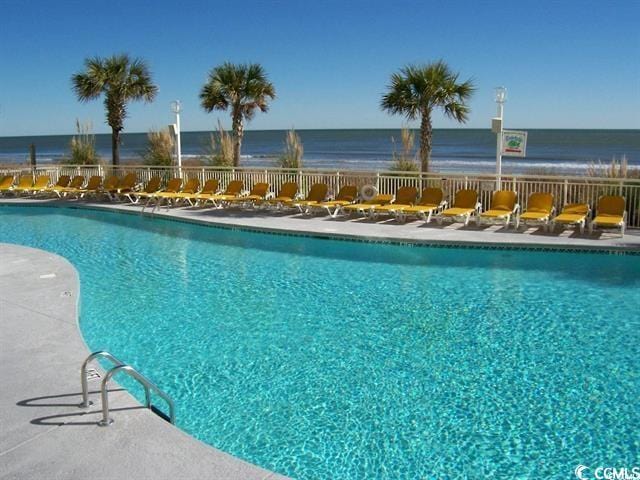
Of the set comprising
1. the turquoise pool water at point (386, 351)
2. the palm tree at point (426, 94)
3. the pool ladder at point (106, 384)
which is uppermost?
the palm tree at point (426, 94)

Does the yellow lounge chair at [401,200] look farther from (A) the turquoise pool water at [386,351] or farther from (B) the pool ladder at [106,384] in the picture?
(B) the pool ladder at [106,384]

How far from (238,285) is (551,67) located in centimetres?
3785

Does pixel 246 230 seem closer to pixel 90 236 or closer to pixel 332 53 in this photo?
pixel 90 236

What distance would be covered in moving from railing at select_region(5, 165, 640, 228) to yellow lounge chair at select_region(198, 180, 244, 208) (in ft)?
1.69

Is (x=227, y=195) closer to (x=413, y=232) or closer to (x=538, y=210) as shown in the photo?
(x=413, y=232)

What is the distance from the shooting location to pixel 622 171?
11.2m

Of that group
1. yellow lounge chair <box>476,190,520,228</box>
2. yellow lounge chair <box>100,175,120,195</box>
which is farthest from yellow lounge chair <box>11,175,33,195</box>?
yellow lounge chair <box>476,190,520,228</box>

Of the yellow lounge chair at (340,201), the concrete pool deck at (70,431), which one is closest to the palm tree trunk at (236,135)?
the yellow lounge chair at (340,201)

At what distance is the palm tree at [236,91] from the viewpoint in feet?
54.0

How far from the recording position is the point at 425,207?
11.5 meters

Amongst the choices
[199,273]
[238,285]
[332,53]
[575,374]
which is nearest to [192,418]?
[575,374]

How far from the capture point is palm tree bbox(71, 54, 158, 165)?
59.9 feet

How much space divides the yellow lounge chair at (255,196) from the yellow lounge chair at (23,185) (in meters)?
6.67

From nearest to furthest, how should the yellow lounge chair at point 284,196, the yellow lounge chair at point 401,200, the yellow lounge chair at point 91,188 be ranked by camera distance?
the yellow lounge chair at point 401,200 < the yellow lounge chair at point 284,196 < the yellow lounge chair at point 91,188
